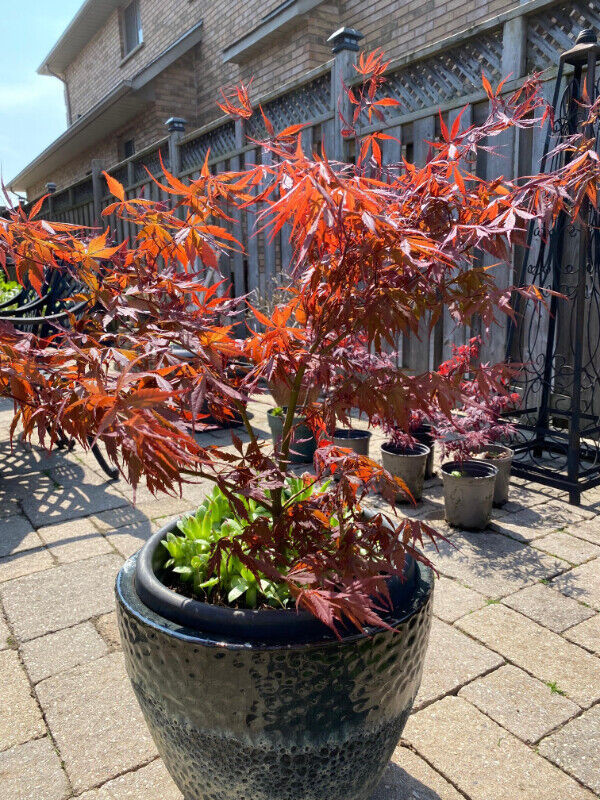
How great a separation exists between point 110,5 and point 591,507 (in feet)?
48.3

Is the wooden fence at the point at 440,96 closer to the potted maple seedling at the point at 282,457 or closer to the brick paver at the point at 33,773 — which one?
the potted maple seedling at the point at 282,457

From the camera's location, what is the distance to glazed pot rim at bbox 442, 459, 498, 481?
9.95 ft

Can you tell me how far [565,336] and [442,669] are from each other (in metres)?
2.70

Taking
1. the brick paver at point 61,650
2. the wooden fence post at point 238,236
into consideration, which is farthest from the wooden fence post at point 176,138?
the brick paver at point 61,650

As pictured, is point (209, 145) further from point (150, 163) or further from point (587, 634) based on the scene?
point (587, 634)

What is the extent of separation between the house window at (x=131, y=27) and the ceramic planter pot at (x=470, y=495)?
44.7ft

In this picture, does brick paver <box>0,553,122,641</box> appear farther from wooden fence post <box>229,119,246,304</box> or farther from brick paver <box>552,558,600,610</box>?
wooden fence post <box>229,119,246,304</box>

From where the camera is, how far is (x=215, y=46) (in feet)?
33.9

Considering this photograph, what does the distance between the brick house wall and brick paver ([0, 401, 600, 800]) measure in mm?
6244

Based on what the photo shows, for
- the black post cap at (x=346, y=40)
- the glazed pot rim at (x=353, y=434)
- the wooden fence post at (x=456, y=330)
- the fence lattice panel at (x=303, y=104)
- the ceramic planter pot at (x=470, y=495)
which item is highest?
the black post cap at (x=346, y=40)

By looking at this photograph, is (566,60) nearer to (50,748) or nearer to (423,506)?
(423,506)

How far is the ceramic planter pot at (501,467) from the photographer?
10.7 ft

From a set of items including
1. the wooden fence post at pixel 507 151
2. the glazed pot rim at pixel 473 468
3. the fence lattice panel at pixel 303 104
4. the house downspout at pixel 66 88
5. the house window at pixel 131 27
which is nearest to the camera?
the glazed pot rim at pixel 473 468

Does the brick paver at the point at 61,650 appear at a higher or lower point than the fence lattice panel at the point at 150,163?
lower
